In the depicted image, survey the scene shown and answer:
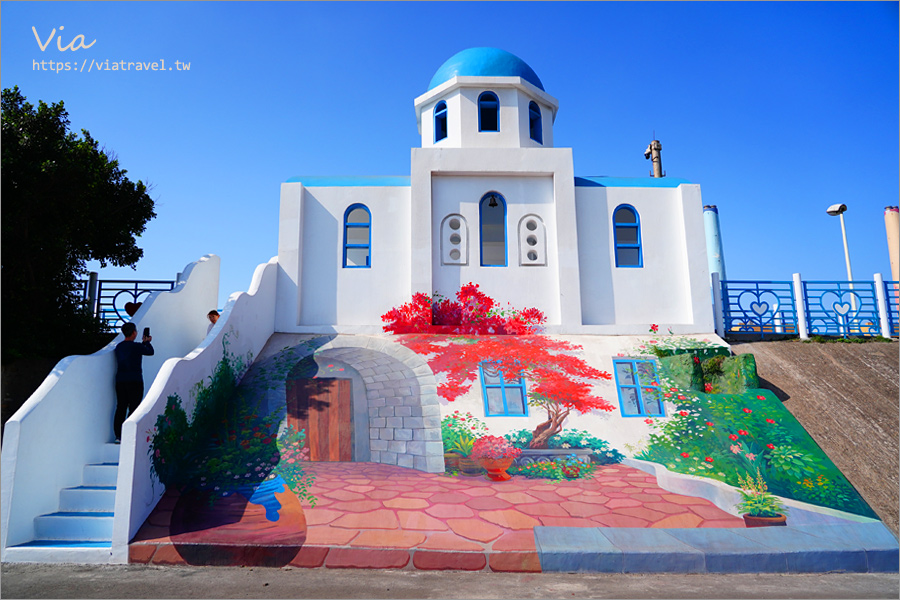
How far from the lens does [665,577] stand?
5.93 meters

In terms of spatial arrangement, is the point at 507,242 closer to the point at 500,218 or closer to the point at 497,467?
the point at 500,218

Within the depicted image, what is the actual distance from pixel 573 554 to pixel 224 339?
6028 mm

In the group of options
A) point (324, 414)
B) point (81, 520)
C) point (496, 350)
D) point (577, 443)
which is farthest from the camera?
point (496, 350)

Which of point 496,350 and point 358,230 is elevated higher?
point 358,230

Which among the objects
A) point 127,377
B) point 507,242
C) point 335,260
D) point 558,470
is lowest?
point 558,470

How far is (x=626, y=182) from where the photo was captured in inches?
497

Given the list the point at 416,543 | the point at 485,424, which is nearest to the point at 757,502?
the point at 485,424

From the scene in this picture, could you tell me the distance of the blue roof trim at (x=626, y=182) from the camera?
12.6 meters

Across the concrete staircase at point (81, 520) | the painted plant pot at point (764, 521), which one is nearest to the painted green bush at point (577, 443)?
the painted plant pot at point (764, 521)

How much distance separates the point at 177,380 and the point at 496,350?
5.34 meters

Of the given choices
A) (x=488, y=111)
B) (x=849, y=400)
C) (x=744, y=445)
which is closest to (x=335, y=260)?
(x=488, y=111)

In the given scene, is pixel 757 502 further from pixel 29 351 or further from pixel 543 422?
pixel 29 351

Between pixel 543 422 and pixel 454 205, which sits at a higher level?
pixel 454 205

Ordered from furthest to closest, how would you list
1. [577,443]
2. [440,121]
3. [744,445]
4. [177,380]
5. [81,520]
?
[440,121]
[577,443]
[744,445]
[177,380]
[81,520]
